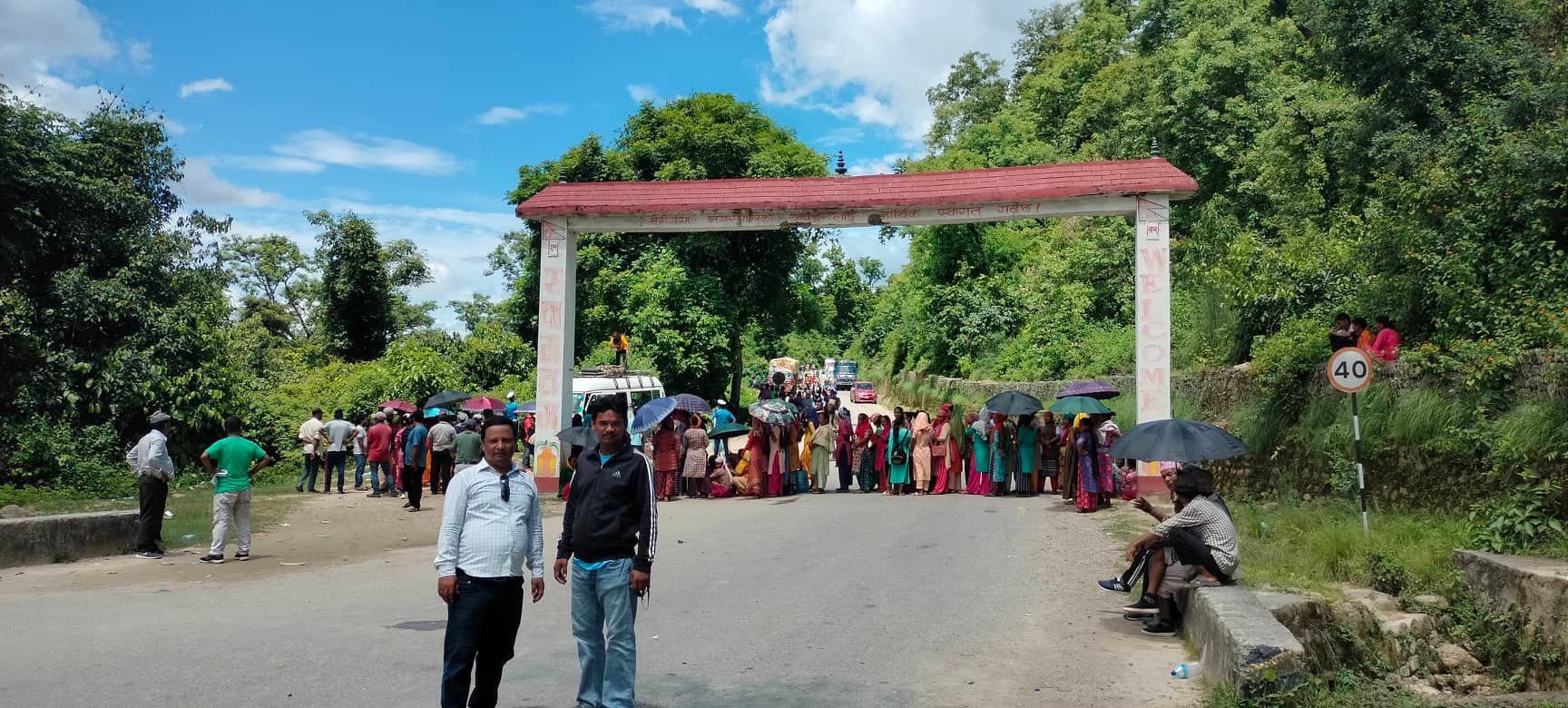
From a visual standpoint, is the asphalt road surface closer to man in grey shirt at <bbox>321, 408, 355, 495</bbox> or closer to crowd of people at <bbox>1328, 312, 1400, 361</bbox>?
crowd of people at <bbox>1328, 312, 1400, 361</bbox>

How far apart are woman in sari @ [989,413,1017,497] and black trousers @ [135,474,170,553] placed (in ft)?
44.1

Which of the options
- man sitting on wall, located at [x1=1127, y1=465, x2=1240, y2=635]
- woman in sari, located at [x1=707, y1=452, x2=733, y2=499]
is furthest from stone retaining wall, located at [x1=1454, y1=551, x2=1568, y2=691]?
woman in sari, located at [x1=707, y1=452, x2=733, y2=499]

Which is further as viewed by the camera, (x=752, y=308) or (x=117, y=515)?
(x=752, y=308)

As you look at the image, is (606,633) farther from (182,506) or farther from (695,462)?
(182,506)

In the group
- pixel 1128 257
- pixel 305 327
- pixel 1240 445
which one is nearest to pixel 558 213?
pixel 1240 445

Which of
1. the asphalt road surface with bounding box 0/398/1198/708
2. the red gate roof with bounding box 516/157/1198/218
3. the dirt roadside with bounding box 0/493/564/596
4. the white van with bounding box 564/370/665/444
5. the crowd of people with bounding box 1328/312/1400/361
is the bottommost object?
the dirt roadside with bounding box 0/493/564/596

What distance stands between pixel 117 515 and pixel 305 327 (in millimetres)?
40867

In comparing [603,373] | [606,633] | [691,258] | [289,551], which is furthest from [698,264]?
[606,633]

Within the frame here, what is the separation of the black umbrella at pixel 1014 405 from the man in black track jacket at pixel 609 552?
43.9ft

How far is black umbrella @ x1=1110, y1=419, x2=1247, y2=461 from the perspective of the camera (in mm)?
10039

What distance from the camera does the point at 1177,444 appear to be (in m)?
10.2

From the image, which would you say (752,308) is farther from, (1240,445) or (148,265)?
(1240,445)

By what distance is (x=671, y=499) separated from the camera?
64.6 ft

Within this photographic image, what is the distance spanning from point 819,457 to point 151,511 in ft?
38.3
